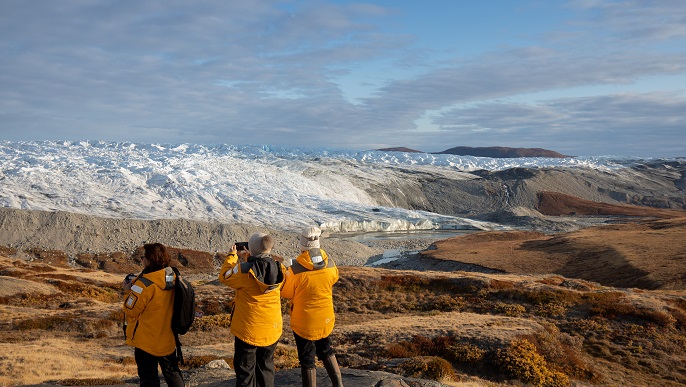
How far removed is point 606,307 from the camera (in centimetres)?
2528

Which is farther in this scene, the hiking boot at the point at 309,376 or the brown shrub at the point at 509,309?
the brown shrub at the point at 509,309

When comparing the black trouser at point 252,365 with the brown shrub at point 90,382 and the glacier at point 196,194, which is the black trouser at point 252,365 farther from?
the glacier at point 196,194

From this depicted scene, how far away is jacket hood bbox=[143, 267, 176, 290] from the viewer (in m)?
8.45

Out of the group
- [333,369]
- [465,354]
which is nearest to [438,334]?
[465,354]

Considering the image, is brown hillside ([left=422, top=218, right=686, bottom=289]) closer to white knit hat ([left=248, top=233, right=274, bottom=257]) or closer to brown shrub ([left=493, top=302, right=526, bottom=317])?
brown shrub ([left=493, top=302, right=526, bottom=317])

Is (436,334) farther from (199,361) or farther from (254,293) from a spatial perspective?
(254,293)

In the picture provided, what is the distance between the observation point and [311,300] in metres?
9.55

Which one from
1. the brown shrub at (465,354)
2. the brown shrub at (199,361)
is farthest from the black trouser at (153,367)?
the brown shrub at (465,354)

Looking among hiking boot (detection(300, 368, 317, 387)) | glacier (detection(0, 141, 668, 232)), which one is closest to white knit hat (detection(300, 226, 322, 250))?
hiking boot (detection(300, 368, 317, 387))

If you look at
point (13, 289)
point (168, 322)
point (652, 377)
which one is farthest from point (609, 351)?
point (13, 289)

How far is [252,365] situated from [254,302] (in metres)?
1.02

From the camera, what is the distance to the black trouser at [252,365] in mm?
8805

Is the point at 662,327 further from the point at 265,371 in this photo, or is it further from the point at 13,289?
the point at 13,289

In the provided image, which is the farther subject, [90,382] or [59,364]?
[59,364]
